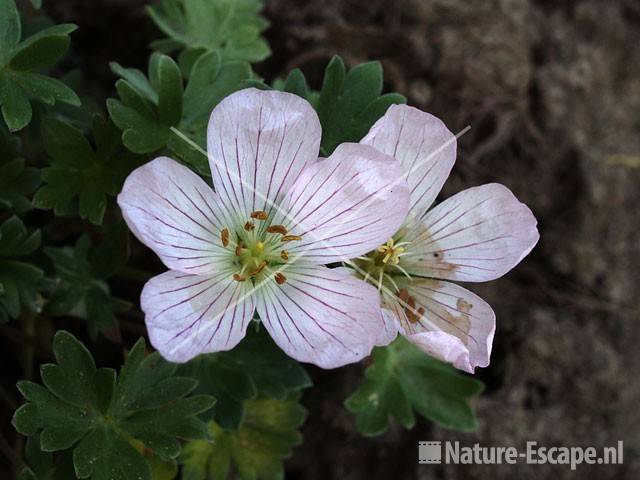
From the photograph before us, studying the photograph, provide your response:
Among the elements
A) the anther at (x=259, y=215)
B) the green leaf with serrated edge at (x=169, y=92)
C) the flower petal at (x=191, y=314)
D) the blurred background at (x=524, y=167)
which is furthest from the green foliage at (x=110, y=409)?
the blurred background at (x=524, y=167)

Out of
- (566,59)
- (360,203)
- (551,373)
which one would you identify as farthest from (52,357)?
(566,59)

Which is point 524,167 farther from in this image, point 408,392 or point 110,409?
point 110,409

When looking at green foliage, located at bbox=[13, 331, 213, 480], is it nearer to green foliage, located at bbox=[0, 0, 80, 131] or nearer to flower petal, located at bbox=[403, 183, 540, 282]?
green foliage, located at bbox=[0, 0, 80, 131]

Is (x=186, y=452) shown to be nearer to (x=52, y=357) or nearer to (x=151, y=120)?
(x=52, y=357)

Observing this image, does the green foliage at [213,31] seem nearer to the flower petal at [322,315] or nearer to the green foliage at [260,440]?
the flower petal at [322,315]

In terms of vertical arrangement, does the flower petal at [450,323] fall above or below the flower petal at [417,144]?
below
